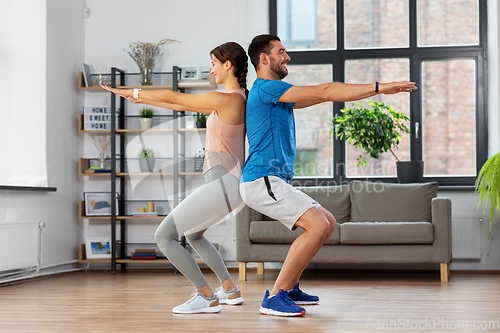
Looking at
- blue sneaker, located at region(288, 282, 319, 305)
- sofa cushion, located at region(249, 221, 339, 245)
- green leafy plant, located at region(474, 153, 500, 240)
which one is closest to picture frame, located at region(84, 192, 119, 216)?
sofa cushion, located at region(249, 221, 339, 245)

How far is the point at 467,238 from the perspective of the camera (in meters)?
4.71

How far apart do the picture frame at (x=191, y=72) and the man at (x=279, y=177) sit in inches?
101

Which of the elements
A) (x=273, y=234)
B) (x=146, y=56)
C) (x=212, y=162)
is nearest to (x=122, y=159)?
(x=146, y=56)

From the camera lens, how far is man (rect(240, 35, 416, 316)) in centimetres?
235

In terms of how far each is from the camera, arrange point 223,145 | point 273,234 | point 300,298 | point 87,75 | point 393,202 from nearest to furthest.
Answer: point 223,145 → point 300,298 → point 273,234 → point 393,202 → point 87,75

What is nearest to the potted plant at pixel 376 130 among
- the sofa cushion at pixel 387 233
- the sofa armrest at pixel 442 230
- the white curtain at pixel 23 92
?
the sofa armrest at pixel 442 230

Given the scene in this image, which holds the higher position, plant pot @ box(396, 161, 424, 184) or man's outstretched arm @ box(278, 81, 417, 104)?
man's outstretched arm @ box(278, 81, 417, 104)

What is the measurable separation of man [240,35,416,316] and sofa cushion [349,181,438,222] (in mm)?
2190

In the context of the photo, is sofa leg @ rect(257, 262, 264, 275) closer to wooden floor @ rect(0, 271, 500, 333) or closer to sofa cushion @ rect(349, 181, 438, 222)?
wooden floor @ rect(0, 271, 500, 333)

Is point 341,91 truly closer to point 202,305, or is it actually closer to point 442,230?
point 202,305

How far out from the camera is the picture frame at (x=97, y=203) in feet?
16.6

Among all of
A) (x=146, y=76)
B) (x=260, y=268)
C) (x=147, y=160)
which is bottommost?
(x=260, y=268)

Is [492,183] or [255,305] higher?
[492,183]

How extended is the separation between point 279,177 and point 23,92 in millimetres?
3200
